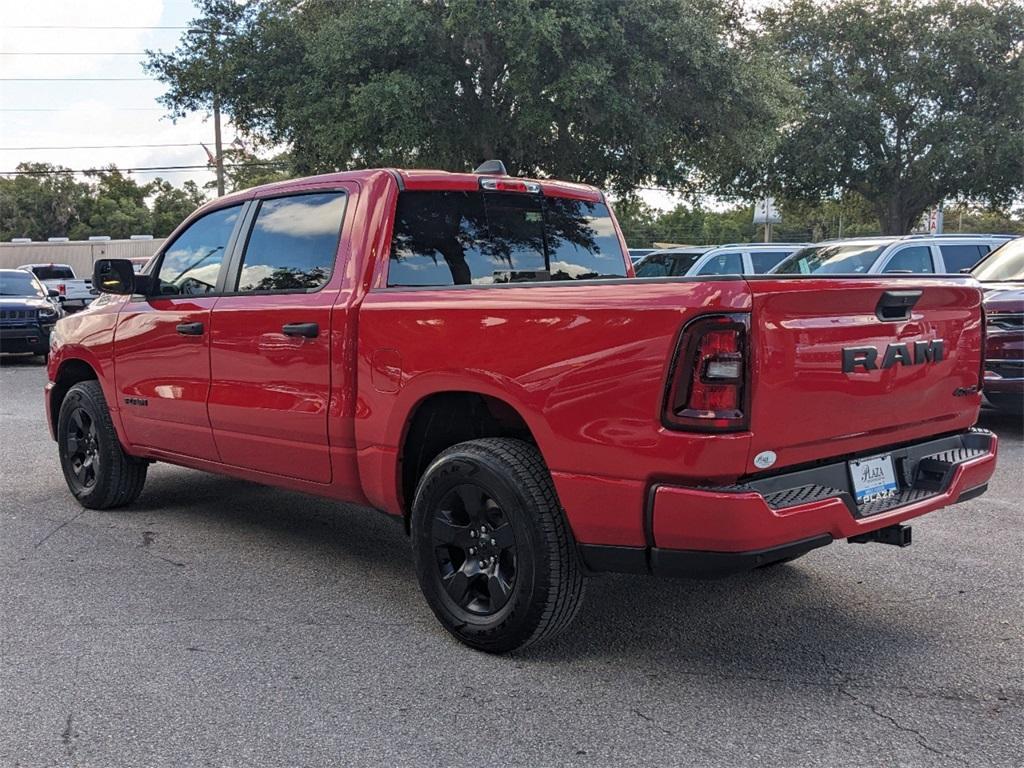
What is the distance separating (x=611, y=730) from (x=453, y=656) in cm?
83

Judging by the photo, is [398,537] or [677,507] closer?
[677,507]

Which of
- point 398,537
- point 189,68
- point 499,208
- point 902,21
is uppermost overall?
point 902,21

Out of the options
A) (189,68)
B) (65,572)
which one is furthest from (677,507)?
(189,68)

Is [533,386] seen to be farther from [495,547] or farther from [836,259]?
[836,259]

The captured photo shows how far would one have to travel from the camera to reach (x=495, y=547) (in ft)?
12.4

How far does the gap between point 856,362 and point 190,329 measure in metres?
3.30

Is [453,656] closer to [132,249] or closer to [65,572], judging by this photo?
[65,572]

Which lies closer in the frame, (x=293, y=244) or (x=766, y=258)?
(x=293, y=244)

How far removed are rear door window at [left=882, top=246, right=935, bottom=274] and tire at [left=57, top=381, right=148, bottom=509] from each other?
323 inches

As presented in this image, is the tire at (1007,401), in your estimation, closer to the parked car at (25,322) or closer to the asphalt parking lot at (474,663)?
the asphalt parking lot at (474,663)

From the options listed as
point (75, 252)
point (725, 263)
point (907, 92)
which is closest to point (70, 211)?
point (75, 252)

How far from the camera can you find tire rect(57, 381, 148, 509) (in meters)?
6.00

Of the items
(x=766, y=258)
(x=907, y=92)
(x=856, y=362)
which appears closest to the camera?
(x=856, y=362)

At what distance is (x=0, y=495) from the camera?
659cm
